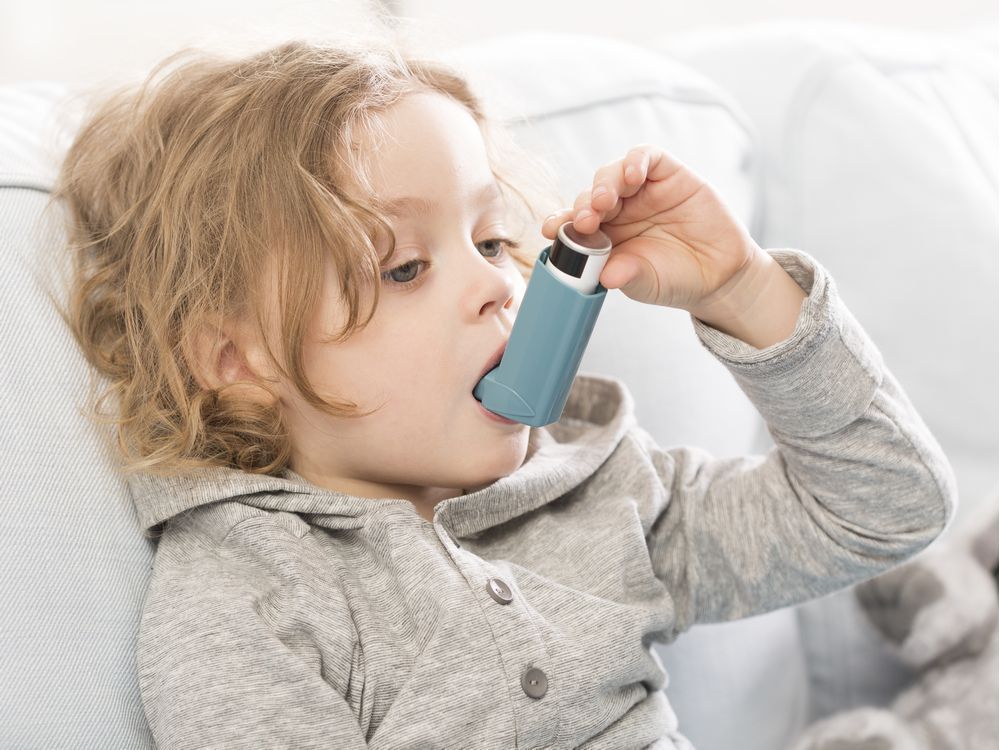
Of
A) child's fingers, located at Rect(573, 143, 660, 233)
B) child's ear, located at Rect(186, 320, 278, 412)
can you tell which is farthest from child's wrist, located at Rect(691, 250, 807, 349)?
child's ear, located at Rect(186, 320, 278, 412)

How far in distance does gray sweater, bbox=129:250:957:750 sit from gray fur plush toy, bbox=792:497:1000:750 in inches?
9.3

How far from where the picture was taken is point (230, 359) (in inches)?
35.1

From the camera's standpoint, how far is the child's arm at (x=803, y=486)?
86cm

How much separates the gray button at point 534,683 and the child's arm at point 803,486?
0.63ft

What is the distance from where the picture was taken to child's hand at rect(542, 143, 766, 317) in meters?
0.86

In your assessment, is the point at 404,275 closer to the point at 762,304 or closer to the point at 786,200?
the point at 762,304

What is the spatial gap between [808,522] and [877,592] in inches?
12.0

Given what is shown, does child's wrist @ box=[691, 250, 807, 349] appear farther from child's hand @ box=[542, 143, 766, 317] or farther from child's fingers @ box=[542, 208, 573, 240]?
child's fingers @ box=[542, 208, 573, 240]

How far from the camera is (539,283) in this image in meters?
0.78

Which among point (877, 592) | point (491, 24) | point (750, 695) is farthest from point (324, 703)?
point (491, 24)

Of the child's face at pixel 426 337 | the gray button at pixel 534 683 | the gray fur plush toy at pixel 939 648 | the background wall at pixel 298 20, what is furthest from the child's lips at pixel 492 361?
the gray fur plush toy at pixel 939 648

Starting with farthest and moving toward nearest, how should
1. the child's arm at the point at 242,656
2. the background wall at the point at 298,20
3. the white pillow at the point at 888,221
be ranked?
the white pillow at the point at 888,221, the background wall at the point at 298,20, the child's arm at the point at 242,656

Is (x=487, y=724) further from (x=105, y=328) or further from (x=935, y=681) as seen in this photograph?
(x=935, y=681)

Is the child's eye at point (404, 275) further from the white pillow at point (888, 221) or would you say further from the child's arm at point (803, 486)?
the white pillow at point (888, 221)
